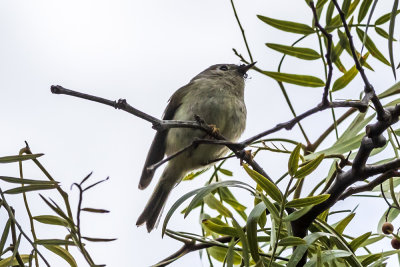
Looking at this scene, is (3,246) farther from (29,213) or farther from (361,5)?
(361,5)

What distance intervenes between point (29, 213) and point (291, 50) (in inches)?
32.1

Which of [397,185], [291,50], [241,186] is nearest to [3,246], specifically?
[241,186]

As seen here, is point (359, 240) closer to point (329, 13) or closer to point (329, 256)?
point (329, 256)

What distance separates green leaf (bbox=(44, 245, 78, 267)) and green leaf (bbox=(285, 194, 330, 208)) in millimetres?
565

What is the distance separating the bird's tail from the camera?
138 inches

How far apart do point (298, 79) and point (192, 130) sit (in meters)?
2.00

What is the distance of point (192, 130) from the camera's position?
3457 mm

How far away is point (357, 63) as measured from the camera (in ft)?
3.85

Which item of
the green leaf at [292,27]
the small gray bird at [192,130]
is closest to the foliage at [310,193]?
the green leaf at [292,27]

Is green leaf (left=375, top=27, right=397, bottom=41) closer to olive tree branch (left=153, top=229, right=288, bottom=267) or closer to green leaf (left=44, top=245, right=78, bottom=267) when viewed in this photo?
olive tree branch (left=153, top=229, right=288, bottom=267)

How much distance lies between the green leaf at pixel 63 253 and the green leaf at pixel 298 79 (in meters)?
0.70

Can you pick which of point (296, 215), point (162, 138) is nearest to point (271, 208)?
point (296, 215)

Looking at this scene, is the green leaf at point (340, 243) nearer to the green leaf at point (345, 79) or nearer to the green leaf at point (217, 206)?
the green leaf at point (217, 206)

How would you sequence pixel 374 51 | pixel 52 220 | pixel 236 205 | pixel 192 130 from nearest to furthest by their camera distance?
1. pixel 52 220
2. pixel 374 51
3. pixel 236 205
4. pixel 192 130
